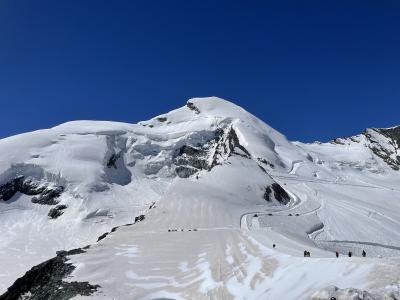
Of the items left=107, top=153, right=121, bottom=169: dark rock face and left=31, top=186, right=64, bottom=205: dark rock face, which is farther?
left=107, top=153, right=121, bottom=169: dark rock face

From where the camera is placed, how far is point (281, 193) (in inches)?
5007

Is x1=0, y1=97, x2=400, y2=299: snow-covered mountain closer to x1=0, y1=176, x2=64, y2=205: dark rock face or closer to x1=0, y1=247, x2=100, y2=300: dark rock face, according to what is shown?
x1=0, y1=247, x2=100, y2=300: dark rock face

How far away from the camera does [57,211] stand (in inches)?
5856

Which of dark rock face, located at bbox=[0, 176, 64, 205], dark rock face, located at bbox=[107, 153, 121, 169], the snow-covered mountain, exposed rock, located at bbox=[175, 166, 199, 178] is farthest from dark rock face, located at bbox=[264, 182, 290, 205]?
dark rock face, located at bbox=[107, 153, 121, 169]

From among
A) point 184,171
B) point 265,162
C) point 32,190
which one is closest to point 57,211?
point 32,190

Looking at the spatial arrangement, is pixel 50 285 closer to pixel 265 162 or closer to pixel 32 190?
pixel 32 190

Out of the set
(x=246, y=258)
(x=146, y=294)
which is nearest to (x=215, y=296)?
(x=146, y=294)

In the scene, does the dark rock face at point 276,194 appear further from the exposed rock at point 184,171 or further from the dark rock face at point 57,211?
the dark rock face at point 57,211

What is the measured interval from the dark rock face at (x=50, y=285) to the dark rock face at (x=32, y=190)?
315 feet

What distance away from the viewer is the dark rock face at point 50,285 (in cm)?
5056

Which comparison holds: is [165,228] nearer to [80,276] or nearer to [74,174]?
[80,276]

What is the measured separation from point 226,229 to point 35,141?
114959 mm

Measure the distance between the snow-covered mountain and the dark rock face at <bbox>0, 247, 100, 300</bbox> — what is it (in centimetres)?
17

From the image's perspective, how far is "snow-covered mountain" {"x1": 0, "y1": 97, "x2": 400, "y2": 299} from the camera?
4988 cm
